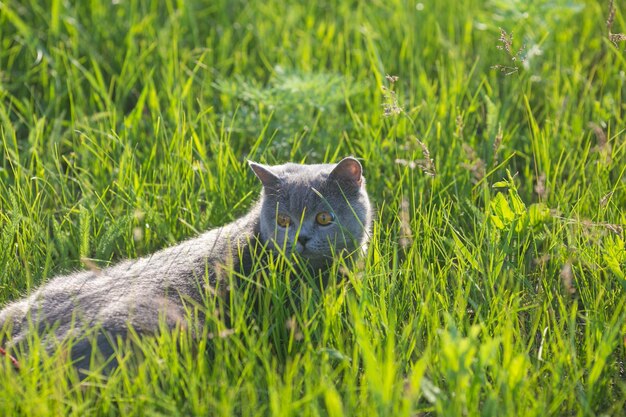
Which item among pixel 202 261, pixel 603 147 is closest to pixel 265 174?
pixel 202 261

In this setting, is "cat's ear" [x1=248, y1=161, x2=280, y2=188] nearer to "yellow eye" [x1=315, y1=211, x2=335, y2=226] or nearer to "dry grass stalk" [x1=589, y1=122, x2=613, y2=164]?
"yellow eye" [x1=315, y1=211, x2=335, y2=226]

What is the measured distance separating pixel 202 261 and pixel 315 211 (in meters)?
0.55

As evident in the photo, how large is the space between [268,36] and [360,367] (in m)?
2.93

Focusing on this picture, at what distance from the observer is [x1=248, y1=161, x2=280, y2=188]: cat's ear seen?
11.1 ft

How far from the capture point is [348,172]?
341 cm

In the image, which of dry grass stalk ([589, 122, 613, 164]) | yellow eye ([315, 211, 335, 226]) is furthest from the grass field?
yellow eye ([315, 211, 335, 226])

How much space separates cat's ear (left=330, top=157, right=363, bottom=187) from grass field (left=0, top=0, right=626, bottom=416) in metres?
0.26

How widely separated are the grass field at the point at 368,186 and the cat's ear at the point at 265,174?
46 centimetres

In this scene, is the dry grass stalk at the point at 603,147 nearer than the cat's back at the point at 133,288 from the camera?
No

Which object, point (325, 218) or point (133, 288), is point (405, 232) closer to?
point (325, 218)

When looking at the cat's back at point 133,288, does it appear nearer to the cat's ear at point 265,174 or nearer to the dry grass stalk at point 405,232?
the cat's ear at point 265,174

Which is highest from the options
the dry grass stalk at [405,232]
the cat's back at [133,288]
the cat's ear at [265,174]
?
the cat's ear at [265,174]

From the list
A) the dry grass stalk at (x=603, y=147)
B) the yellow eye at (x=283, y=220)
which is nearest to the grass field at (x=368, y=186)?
the dry grass stalk at (x=603, y=147)

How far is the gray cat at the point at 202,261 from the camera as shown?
9.21 ft
